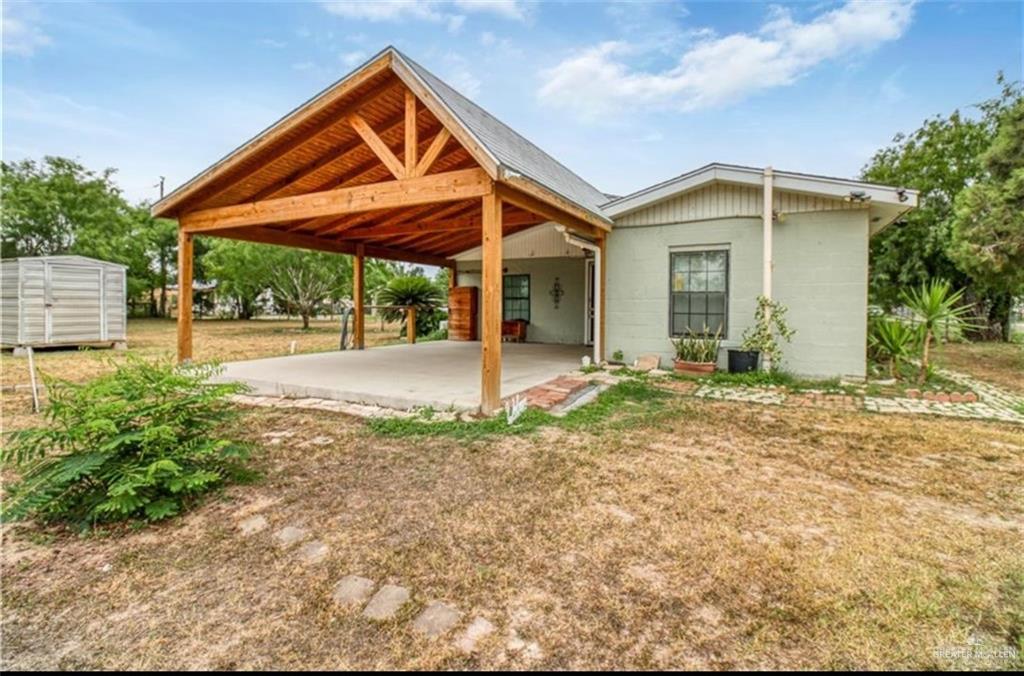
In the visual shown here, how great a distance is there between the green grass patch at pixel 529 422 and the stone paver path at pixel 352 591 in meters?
2.13

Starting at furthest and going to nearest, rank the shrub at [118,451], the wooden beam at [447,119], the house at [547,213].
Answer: the house at [547,213], the wooden beam at [447,119], the shrub at [118,451]

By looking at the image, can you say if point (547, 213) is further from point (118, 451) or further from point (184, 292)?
point (184, 292)

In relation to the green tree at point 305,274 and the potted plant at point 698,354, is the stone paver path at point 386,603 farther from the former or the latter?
the green tree at point 305,274

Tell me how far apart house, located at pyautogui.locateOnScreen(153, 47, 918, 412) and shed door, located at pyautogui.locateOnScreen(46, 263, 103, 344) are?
6.15m

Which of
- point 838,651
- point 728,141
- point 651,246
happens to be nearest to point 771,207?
point 651,246

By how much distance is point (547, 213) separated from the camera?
6.20 m

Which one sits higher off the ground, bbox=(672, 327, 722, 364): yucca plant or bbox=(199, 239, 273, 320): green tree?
bbox=(199, 239, 273, 320): green tree

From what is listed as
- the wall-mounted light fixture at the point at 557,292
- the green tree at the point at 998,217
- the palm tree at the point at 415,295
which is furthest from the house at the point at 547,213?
the palm tree at the point at 415,295

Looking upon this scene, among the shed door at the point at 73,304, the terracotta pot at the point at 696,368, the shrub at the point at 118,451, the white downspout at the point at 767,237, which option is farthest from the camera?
the shed door at the point at 73,304

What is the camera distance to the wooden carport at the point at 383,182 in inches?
185

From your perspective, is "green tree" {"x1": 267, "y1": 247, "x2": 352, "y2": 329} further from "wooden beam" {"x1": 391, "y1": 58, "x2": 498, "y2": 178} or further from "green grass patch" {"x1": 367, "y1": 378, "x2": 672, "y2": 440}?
"green grass patch" {"x1": 367, "y1": 378, "x2": 672, "y2": 440}

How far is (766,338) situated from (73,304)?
49.4ft

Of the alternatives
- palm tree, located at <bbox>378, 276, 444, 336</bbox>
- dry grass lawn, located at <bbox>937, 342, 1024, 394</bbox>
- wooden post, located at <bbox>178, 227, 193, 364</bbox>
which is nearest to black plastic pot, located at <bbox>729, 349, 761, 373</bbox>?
dry grass lawn, located at <bbox>937, 342, 1024, 394</bbox>

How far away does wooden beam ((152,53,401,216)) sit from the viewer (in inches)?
201
